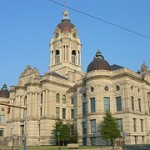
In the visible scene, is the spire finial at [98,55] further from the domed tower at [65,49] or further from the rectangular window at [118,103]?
the domed tower at [65,49]

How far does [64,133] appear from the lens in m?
63.7

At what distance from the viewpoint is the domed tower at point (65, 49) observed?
8944 centimetres

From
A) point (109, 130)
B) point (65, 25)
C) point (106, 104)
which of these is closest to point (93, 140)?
point (106, 104)

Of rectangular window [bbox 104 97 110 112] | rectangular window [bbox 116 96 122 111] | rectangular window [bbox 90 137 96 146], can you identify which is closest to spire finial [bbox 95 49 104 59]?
rectangular window [bbox 104 97 110 112]

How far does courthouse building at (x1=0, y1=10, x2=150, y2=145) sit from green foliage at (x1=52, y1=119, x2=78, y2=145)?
65.7 inches

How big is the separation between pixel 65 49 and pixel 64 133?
113ft

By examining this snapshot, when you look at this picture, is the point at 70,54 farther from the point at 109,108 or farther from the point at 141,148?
the point at 141,148

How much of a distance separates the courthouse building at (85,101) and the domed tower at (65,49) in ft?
8.44

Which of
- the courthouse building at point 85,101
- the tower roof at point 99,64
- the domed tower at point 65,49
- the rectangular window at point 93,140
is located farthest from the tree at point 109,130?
the domed tower at point 65,49

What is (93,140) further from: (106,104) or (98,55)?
(98,55)

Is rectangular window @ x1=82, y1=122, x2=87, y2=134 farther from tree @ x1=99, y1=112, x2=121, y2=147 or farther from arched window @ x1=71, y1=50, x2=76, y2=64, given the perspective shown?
arched window @ x1=71, y1=50, x2=76, y2=64

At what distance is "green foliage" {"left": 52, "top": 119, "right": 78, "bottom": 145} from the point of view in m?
63.5

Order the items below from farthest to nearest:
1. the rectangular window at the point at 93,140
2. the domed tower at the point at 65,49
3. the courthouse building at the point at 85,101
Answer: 1. the domed tower at the point at 65,49
2. the rectangular window at the point at 93,140
3. the courthouse building at the point at 85,101

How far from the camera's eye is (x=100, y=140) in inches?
2383
